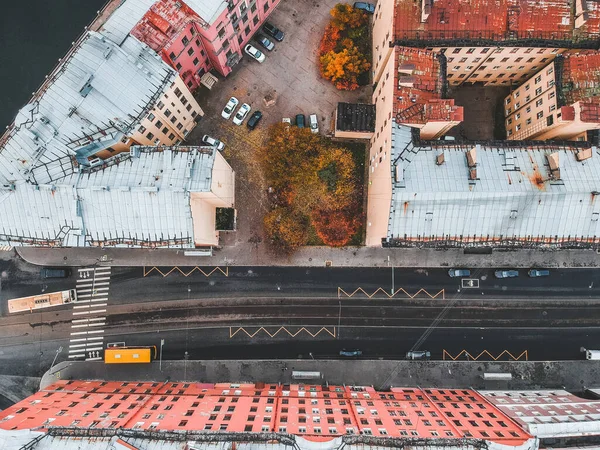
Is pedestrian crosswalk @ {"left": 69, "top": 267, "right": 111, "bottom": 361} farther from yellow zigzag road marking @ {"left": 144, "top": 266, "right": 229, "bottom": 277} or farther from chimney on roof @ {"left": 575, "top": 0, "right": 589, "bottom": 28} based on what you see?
Result: chimney on roof @ {"left": 575, "top": 0, "right": 589, "bottom": 28}

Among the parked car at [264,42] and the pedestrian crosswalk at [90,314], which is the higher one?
the parked car at [264,42]

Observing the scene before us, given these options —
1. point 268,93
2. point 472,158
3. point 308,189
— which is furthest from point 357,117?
point 472,158

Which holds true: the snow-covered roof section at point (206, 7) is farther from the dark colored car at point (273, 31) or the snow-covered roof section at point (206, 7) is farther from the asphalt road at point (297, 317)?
the asphalt road at point (297, 317)

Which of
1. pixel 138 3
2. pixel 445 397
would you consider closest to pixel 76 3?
pixel 138 3

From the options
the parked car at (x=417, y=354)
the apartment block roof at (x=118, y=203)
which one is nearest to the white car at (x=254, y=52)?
the apartment block roof at (x=118, y=203)

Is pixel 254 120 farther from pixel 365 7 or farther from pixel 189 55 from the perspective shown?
pixel 365 7

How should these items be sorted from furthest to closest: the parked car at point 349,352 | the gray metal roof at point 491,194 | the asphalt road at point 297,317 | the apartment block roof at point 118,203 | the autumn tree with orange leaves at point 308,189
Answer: the asphalt road at point 297,317 → the parked car at point 349,352 → the autumn tree with orange leaves at point 308,189 → the gray metal roof at point 491,194 → the apartment block roof at point 118,203

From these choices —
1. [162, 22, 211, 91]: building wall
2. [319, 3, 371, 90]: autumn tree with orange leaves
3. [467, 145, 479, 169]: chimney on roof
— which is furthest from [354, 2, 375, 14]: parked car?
[467, 145, 479, 169]: chimney on roof
